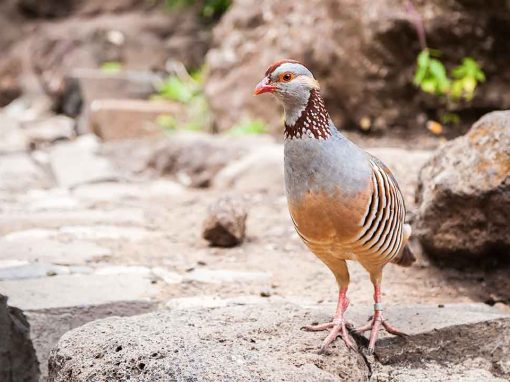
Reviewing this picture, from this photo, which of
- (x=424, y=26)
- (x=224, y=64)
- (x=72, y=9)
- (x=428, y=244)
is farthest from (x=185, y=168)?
(x=72, y=9)

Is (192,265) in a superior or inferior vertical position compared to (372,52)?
inferior

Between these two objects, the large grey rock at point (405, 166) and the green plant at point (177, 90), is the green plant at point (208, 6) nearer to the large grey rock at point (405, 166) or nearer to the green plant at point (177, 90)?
the green plant at point (177, 90)

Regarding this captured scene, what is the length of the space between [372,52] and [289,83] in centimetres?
466

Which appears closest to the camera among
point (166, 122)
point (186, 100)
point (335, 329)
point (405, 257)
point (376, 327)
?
point (335, 329)

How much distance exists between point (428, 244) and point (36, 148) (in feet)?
20.9

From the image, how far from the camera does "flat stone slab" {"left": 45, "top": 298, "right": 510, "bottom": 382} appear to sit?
7.12ft

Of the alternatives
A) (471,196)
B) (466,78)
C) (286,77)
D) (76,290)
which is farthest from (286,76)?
(466,78)

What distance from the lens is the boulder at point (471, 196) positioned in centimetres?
334

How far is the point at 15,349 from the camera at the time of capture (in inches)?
110

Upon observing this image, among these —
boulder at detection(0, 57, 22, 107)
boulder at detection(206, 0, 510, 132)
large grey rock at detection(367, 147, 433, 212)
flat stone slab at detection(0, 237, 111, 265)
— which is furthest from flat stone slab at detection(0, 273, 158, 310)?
boulder at detection(0, 57, 22, 107)

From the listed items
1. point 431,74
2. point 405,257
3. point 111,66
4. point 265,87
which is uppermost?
point 431,74

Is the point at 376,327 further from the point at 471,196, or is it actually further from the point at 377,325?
the point at 471,196

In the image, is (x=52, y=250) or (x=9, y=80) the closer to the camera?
(x=52, y=250)

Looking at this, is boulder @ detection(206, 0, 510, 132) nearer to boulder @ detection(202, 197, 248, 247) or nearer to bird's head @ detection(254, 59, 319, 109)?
boulder @ detection(202, 197, 248, 247)
